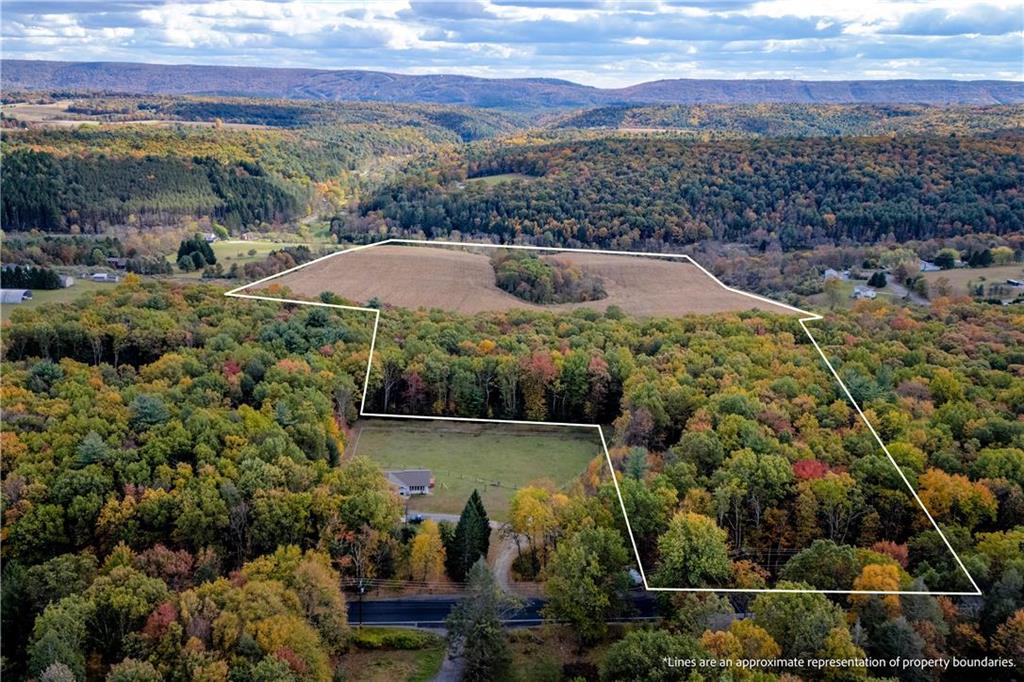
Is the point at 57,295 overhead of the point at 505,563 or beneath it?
overhead

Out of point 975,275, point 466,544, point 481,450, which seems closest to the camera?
point 481,450

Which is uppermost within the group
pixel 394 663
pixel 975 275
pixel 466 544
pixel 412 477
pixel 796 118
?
pixel 796 118

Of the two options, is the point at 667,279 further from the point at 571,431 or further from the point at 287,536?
the point at 287,536

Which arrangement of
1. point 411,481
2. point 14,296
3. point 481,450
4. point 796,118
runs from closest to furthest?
point 481,450, point 411,481, point 14,296, point 796,118

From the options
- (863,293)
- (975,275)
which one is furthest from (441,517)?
(975,275)

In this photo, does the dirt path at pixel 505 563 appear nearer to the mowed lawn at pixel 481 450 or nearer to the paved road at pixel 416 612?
the paved road at pixel 416 612

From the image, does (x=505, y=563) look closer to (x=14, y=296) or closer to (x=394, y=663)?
(x=394, y=663)

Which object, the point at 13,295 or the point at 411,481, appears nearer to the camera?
the point at 411,481
